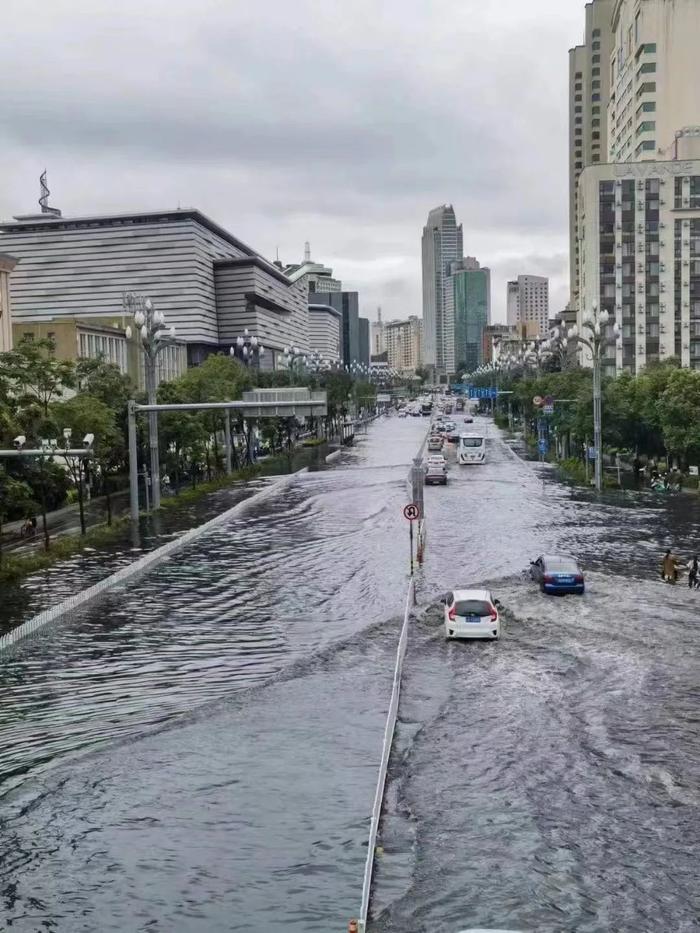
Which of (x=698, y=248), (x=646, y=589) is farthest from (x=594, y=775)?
(x=698, y=248)

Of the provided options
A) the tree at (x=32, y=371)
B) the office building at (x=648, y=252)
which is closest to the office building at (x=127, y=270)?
the office building at (x=648, y=252)

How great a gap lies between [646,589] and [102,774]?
21.0m

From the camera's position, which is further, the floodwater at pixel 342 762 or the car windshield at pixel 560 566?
the car windshield at pixel 560 566

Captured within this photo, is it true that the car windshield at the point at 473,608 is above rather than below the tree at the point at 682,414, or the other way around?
below

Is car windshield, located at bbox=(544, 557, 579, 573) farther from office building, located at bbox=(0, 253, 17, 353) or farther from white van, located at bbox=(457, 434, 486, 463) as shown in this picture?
white van, located at bbox=(457, 434, 486, 463)

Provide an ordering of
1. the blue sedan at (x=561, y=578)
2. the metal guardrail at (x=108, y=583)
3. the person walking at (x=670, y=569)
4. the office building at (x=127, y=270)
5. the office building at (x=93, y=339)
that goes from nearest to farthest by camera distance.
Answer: the metal guardrail at (x=108, y=583)
the blue sedan at (x=561, y=578)
the person walking at (x=670, y=569)
the office building at (x=93, y=339)
the office building at (x=127, y=270)

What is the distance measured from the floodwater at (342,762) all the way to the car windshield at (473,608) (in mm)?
962

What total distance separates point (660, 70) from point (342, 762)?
422 feet

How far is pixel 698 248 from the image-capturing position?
12281 centimetres

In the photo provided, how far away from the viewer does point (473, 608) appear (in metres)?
28.4

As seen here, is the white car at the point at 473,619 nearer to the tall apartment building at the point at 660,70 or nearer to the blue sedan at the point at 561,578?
the blue sedan at the point at 561,578

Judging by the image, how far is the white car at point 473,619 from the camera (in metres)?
28.3

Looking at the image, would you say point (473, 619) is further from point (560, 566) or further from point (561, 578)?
point (560, 566)

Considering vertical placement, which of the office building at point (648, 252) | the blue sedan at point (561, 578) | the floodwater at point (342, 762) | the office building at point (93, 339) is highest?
the office building at point (648, 252)
